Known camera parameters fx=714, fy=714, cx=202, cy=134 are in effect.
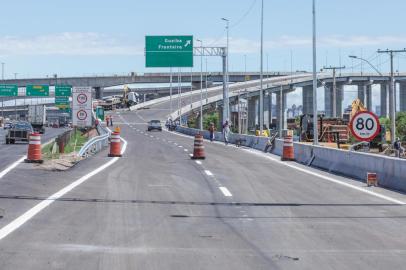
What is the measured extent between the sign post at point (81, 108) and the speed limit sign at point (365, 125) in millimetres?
17703

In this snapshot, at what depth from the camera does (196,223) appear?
484 inches

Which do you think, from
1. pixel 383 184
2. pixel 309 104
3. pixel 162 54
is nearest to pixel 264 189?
pixel 383 184

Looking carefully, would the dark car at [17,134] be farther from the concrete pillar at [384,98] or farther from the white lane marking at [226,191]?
the concrete pillar at [384,98]

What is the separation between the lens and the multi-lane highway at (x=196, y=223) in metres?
9.10

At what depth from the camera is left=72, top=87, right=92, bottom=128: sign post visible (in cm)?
3525

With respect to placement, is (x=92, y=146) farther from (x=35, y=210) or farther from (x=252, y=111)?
(x=252, y=111)

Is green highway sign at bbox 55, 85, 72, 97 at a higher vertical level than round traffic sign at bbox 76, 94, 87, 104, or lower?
higher

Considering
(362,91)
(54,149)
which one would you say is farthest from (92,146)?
(362,91)

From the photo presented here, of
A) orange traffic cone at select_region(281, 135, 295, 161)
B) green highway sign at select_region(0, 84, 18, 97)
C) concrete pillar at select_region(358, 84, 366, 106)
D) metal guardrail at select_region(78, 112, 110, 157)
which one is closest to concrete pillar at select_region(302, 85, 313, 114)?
concrete pillar at select_region(358, 84, 366, 106)

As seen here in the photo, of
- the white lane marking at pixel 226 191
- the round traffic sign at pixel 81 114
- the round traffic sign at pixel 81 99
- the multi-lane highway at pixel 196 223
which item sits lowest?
the multi-lane highway at pixel 196 223

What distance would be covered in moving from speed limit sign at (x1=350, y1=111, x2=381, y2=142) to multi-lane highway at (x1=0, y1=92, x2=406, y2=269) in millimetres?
1481

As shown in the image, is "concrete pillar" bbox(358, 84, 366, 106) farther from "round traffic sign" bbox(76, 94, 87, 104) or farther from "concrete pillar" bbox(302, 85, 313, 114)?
"round traffic sign" bbox(76, 94, 87, 104)

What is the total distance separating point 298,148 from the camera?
33.0 meters

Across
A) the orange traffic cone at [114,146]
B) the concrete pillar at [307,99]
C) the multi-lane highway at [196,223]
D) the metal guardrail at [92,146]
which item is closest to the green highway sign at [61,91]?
the metal guardrail at [92,146]
